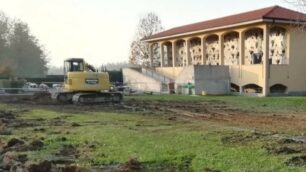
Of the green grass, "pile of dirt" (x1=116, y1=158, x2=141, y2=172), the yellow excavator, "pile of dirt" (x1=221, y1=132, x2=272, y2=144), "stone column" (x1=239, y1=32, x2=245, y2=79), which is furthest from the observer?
"stone column" (x1=239, y1=32, x2=245, y2=79)

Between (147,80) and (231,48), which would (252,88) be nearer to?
(231,48)

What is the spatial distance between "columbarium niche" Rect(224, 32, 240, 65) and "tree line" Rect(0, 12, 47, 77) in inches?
1637

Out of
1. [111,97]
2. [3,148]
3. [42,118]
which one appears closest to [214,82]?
[111,97]

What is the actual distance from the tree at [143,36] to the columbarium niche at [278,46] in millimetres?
30961

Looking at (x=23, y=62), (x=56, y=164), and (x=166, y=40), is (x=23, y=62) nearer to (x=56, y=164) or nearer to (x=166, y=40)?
(x=166, y=40)

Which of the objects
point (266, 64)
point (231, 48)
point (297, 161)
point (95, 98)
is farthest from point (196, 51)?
point (297, 161)

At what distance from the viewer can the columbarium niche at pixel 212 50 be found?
1970 inches

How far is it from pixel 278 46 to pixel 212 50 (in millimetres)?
10015

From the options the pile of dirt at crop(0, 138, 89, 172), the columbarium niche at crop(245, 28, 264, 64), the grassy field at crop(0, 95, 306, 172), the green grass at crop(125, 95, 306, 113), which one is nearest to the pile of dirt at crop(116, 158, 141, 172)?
the grassy field at crop(0, 95, 306, 172)

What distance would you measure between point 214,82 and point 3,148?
31955 millimetres

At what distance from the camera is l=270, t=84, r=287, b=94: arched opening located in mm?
41375

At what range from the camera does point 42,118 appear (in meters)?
22.1

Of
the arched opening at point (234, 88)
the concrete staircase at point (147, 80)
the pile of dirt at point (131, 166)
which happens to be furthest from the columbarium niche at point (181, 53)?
the pile of dirt at point (131, 166)

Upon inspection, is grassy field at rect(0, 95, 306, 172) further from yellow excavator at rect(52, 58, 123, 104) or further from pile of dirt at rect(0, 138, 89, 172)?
yellow excavator at rect(52, 58, 123, 104)
